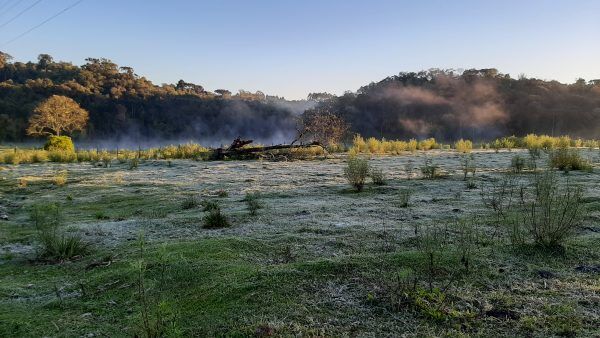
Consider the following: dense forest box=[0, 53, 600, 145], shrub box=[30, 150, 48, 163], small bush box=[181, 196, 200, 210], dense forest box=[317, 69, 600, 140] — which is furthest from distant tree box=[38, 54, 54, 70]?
small bush box=[181, 196, 200, 210]

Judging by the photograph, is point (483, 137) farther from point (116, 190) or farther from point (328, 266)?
point (328, 266)

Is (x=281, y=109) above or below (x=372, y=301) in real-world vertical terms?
above

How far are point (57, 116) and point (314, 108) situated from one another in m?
29.2

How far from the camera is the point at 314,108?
59.8 metres

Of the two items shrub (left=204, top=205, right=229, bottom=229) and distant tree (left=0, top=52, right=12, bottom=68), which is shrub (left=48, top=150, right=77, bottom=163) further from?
distant tree (left=0, top=52, right=12, bottom=68)

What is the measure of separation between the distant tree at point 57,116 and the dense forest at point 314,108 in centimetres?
644

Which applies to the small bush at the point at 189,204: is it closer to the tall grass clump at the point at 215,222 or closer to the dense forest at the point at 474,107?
the tall grass clump at the point at 215,222

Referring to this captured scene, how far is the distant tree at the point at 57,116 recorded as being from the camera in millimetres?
43656

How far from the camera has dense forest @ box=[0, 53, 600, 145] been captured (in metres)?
45.9

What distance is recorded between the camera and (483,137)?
44.3m

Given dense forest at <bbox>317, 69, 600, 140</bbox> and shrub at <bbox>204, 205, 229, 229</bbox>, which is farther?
dense forest at <bbox>317, 69, 600, 140</bbox>

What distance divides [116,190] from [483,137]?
132ft

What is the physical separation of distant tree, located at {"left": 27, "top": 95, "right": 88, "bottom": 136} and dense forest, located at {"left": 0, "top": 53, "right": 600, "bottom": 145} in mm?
6442

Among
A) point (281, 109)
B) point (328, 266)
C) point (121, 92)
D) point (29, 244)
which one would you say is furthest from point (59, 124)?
point (328, 266)
